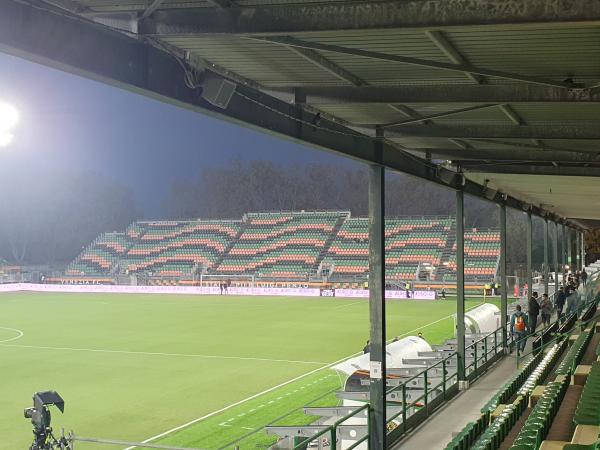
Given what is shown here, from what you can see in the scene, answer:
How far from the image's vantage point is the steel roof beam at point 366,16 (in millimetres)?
4426

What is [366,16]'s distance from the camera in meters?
5.07

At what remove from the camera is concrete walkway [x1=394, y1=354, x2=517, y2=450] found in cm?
1208

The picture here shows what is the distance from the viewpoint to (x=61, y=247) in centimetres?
11019

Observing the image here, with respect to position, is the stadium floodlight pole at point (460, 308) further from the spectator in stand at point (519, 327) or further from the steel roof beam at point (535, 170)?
the spectator in stand at point (519, 327)

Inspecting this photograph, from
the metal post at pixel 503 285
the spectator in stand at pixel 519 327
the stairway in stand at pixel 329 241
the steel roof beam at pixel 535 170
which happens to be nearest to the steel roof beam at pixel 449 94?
the steel roof beam at pixel 535 170

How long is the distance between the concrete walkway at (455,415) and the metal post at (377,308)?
→ 3.75 ft

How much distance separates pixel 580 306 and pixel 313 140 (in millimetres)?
19640

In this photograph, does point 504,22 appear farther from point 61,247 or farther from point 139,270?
point 61,247

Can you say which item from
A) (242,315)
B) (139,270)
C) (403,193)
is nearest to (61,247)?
(139,270)

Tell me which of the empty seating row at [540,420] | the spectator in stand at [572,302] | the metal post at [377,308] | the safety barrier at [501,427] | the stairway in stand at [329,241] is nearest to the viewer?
the empty seating row at [540,420]

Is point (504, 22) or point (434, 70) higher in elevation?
point (434, 70)

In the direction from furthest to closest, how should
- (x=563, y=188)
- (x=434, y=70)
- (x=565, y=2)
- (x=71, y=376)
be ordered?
(x=71, y=376) < (x=563, y=188) < (x=434, y=70) < (x=565, y=2)

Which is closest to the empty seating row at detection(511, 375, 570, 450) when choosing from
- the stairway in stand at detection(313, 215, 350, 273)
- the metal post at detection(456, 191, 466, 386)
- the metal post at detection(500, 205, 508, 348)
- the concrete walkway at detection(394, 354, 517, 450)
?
the concrete walkway at detection(394, 354, 517, 450)

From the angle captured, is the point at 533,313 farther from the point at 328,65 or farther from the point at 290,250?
the point at 290,250
